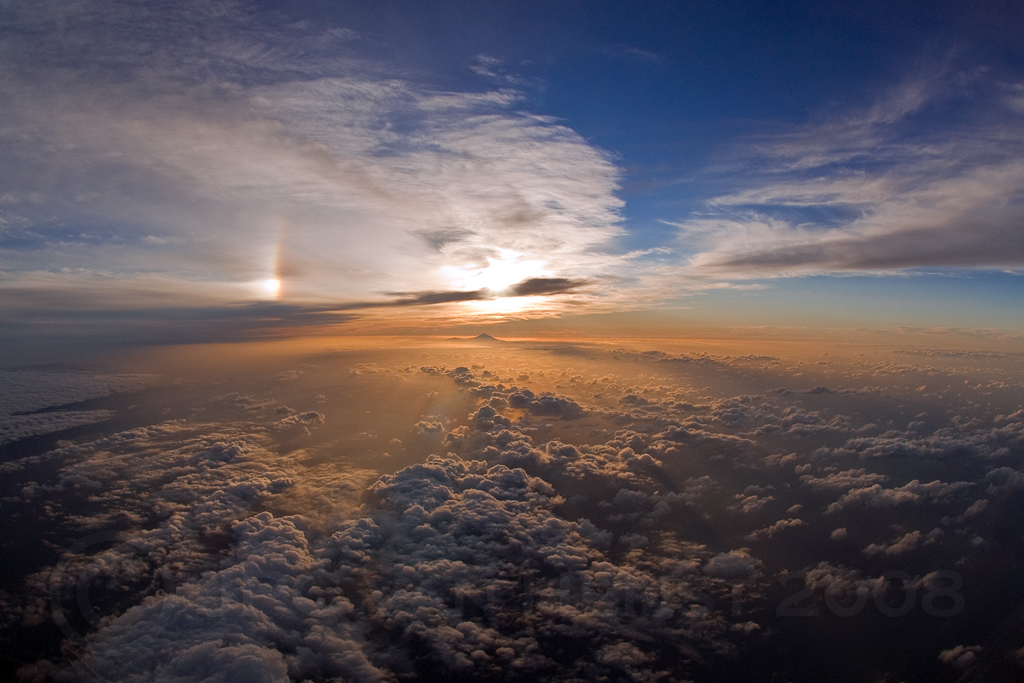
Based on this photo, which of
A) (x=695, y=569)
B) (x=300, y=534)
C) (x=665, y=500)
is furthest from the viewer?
(x=665, y=500)

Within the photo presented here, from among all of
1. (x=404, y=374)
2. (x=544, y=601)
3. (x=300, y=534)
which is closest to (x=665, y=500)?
(x=544, y=601)

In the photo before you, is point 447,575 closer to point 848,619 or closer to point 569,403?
point 848,619

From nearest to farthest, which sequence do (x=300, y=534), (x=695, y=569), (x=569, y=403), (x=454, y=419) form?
(x=695, y=569) → (x=300, y=534) → (x=454, y=419) → (x=569, y=403)

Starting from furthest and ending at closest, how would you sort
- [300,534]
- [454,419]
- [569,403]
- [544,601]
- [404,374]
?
[404,374] → [569,403] → [454,419] → [300,534] → [544,601]

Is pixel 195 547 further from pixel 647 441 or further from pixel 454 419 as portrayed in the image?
pixel 647 441

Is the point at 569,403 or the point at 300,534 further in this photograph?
the point at 569,403

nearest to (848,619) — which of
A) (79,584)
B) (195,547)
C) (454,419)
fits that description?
(195,547)
